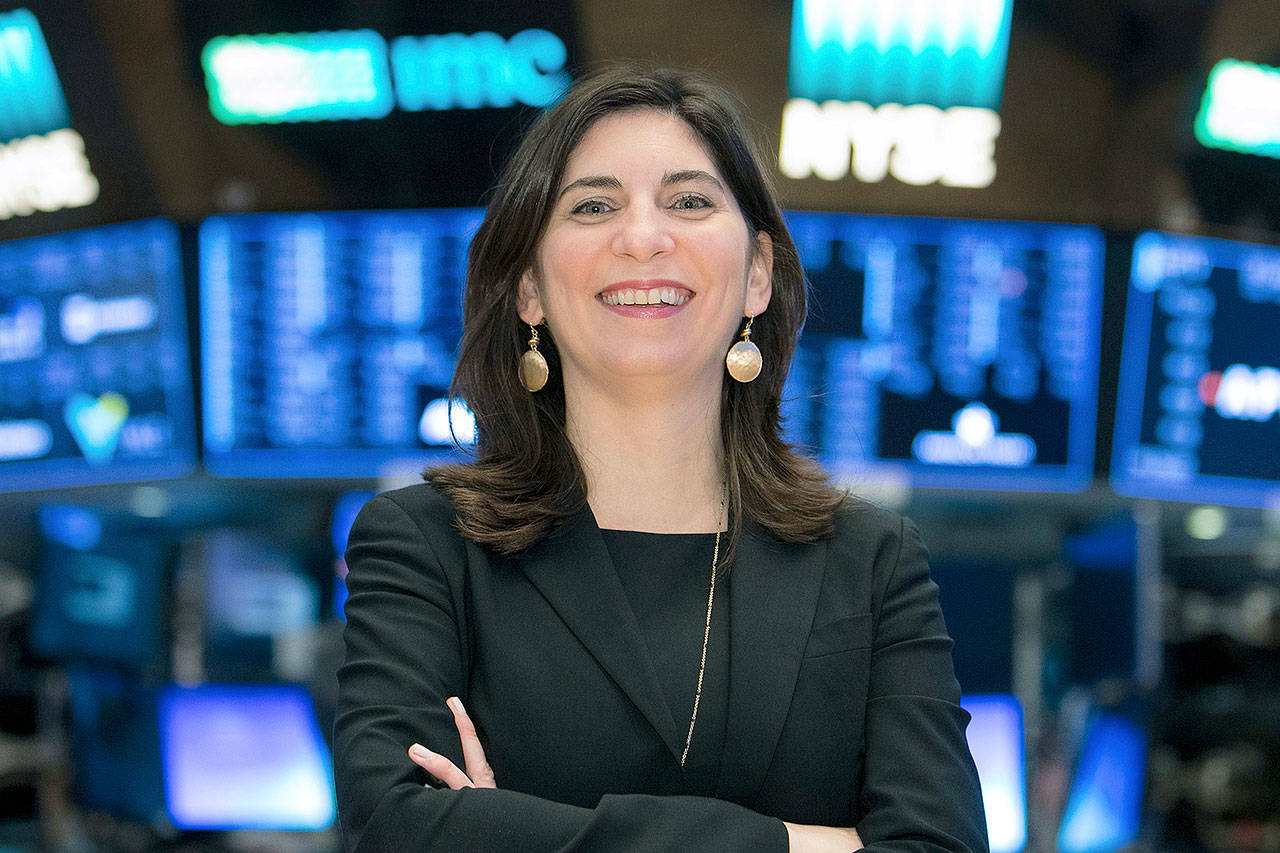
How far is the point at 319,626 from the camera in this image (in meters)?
3.92

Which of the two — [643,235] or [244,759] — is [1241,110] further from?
[244,759]

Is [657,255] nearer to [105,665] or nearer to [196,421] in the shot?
[196,421]

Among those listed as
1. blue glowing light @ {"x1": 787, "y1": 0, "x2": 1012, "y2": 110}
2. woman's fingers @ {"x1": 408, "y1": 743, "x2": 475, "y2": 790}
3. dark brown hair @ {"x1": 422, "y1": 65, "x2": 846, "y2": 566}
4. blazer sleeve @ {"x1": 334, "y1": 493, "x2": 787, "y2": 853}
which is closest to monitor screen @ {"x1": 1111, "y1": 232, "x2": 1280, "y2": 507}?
blue glowing light @ {"x1": 787, "y1": 0, "x2": 1012, "y2": 110}

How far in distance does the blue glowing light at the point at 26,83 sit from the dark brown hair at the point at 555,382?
6.60ft

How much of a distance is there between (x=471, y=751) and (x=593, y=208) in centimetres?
66

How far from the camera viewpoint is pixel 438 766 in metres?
1.39

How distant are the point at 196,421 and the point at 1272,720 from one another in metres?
3.10

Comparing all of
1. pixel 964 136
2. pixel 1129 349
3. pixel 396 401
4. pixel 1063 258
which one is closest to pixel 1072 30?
pixel 964 136

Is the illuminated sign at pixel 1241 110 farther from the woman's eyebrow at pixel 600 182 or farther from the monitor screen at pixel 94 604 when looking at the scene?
the monitor screen at pixel 94 604

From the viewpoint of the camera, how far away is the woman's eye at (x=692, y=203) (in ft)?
5.40

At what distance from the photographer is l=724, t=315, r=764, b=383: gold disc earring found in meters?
1.75

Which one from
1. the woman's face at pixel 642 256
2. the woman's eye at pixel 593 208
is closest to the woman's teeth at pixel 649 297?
the woman's face at pixel 642 256

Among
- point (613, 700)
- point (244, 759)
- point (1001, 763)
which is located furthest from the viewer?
point (244, 759)

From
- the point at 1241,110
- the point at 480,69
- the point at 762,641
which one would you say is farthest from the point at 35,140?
the point at 1241,110
